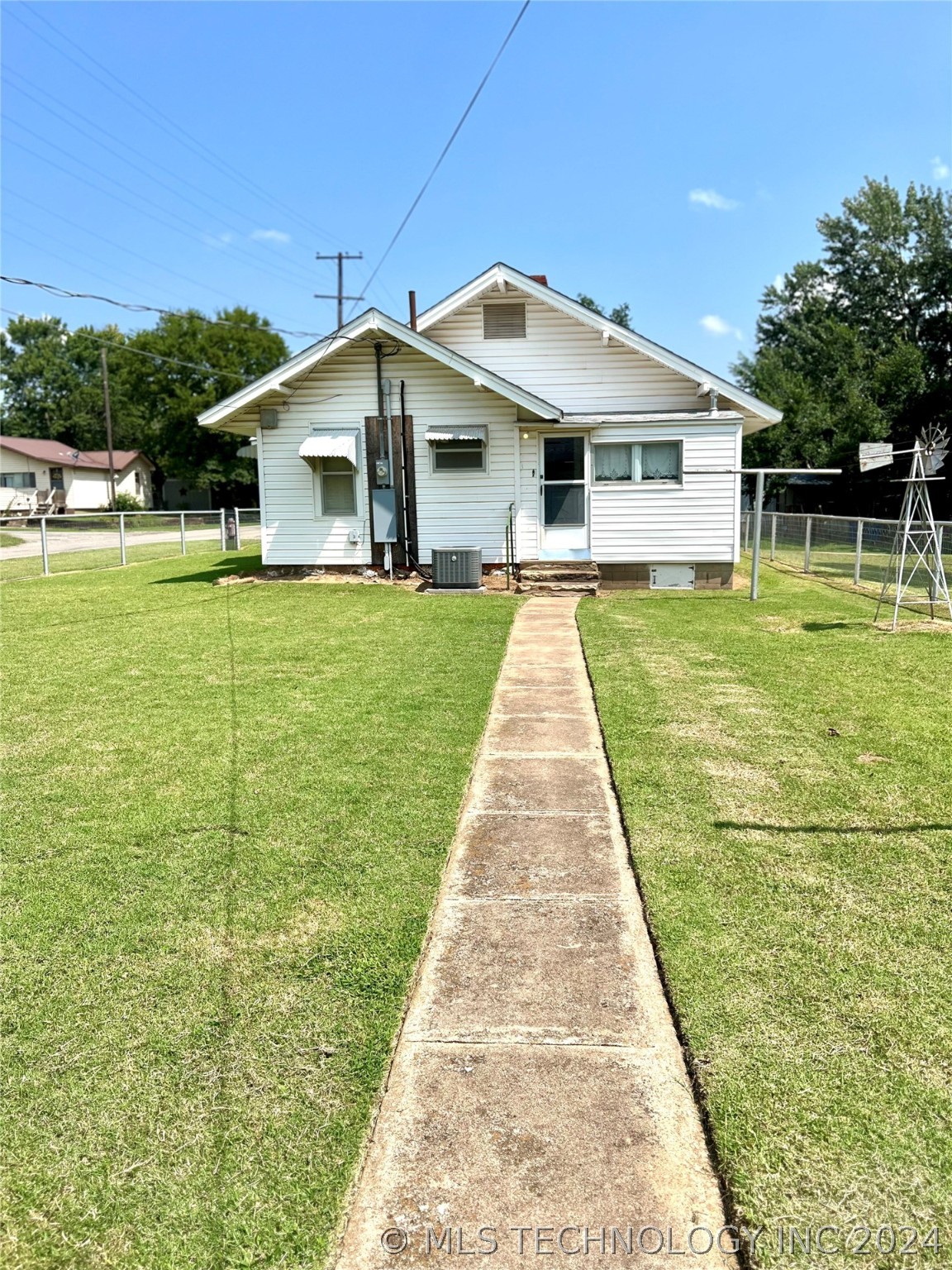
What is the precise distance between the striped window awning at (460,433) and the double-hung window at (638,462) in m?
1.84

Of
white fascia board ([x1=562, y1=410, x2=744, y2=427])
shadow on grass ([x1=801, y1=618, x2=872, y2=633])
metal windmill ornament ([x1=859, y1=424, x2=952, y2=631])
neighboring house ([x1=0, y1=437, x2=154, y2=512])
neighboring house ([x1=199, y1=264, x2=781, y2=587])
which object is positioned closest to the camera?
metal windmill ornament ([x1=859, y1=424, x2=952, y2=631])

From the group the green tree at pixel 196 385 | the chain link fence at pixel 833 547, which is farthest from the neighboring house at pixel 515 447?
the green tree at pixel 196 385

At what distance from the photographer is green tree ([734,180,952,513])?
33.8 metres

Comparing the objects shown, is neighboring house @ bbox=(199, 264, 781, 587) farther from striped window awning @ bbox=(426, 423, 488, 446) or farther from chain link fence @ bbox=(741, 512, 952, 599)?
chain link fence @ bbox=(741, 512, 952, 599)

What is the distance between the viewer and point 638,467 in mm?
14188

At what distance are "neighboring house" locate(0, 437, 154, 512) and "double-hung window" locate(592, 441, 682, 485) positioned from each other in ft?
135

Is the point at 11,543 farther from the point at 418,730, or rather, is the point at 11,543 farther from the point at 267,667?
the point at 418,730

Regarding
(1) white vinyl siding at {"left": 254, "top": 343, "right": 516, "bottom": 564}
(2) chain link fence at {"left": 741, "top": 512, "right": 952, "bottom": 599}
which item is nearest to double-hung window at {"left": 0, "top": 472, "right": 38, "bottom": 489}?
(2) chain link fence at {"left": 741, "top": 512, "right": 952, "bottom": 599}

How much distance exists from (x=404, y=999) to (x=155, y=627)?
27.1 ft

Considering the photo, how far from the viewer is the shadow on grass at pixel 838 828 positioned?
4.17 meters

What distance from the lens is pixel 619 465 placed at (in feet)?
46.8

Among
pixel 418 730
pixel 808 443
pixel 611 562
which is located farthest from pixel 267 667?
pixel 808 443

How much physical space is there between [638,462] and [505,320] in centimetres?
345

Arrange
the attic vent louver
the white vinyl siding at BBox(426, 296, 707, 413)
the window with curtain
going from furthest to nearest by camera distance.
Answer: the attic vent louver → the white vinyl siding at BBox(426, 296, 707, 413) → the window with curtain
